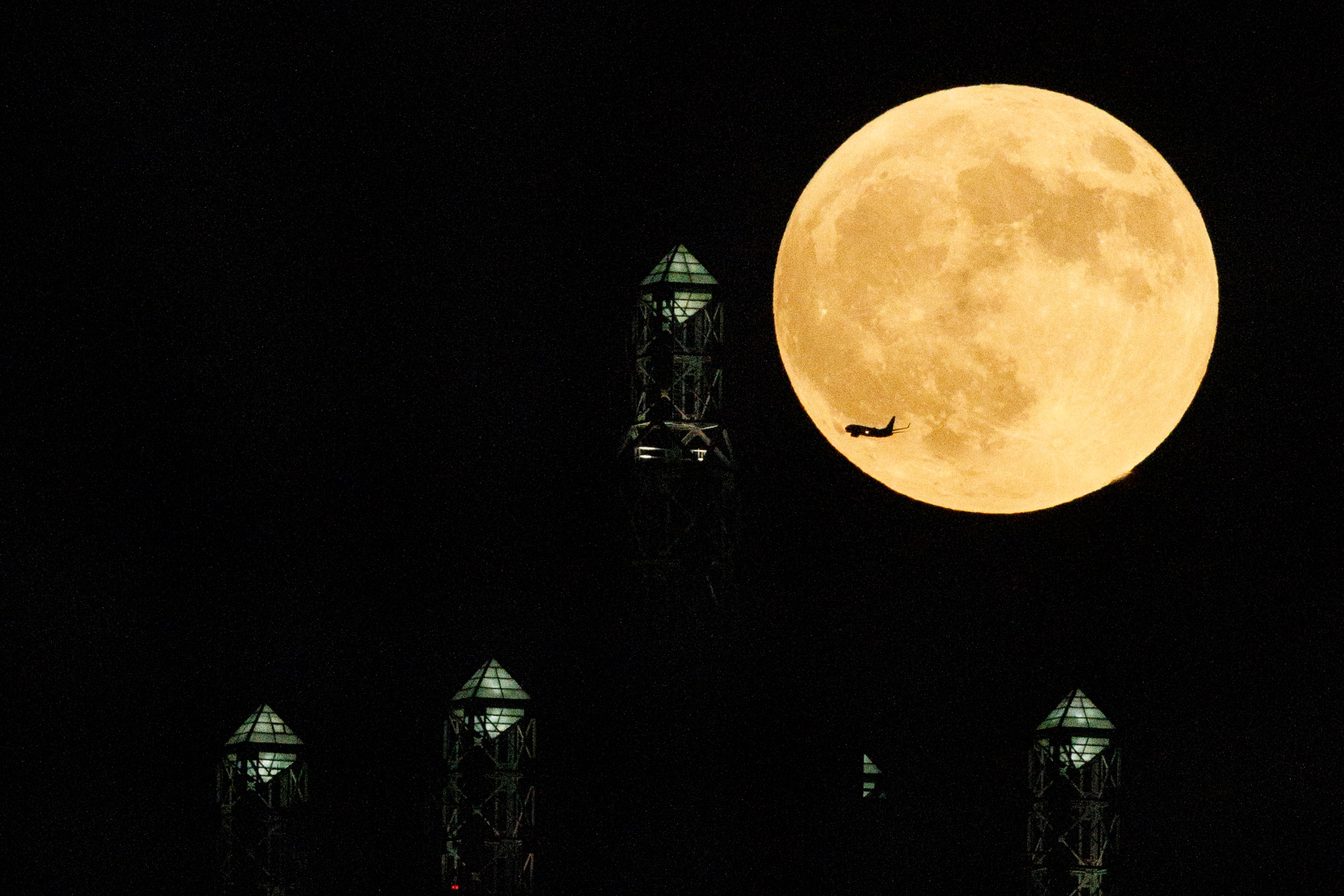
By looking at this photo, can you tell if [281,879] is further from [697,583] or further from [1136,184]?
[1136,184]

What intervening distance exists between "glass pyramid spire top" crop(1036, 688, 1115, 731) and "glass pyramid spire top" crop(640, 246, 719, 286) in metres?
7.31

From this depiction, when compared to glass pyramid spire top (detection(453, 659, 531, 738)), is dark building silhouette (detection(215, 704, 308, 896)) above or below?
below

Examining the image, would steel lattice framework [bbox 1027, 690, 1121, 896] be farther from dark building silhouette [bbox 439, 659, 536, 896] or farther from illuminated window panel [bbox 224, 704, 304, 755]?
illuminated window panel [bbox 224, 704, 304, 755]

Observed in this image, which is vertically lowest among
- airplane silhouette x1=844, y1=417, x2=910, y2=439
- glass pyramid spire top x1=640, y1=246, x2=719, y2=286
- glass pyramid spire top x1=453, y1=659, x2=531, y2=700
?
glass pyramid spire top x1=453, y1=659, x2=531, y2=700

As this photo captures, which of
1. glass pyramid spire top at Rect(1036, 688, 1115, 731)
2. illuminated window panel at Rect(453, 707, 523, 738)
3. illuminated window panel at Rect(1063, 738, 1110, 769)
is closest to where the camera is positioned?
illuminated window panel at Rect(453, 707, 523, 738)

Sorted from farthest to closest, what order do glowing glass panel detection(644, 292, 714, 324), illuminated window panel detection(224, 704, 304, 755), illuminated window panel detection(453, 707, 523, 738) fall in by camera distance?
illuminated window panel detection(224, 704, 304, 755) < illuminated window panel detection(453, 707, 523, 738) < glowing glass panel detection(644, 292, 714, 324)

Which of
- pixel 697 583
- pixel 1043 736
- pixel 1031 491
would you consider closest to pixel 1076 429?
pixel 1031 491

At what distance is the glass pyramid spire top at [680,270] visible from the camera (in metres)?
22.5

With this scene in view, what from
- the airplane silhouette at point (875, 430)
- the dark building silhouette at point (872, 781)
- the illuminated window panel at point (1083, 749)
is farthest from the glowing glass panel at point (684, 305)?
the airplane silhouette at point (875, 430)

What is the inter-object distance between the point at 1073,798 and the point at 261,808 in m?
10.1

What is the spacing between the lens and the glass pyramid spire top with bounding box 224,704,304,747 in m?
26.8

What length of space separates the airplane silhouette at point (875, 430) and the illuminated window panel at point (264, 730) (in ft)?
50.5

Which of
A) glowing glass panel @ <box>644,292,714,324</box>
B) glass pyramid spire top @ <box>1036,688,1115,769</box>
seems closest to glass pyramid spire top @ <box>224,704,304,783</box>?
glowing glass panel @ <box>644,292,714,324</box>

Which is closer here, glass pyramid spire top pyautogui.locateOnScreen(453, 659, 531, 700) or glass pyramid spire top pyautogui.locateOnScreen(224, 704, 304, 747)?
glass pyramid spire top pyautogui.locateOnScreen(453, 659, 531, 700)
